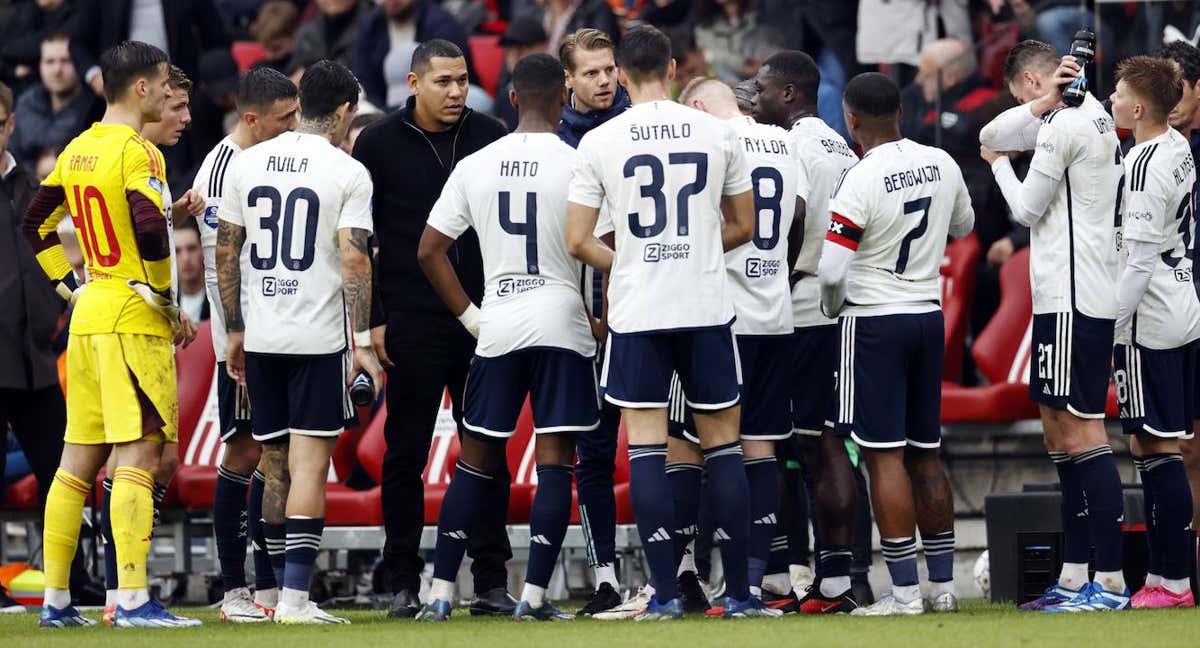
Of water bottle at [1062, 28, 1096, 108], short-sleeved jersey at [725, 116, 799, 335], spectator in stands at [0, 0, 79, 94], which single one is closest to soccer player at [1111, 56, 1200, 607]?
water bottle at [1062, 28, 1096, 108]

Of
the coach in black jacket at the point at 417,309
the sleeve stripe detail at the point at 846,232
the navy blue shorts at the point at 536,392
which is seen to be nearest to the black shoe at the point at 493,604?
the coach in black jacket at the point at 417,309

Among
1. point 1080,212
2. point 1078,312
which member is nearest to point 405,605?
point 1078,312

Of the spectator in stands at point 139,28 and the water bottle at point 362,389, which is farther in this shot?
the spectator in stands at point 139,28

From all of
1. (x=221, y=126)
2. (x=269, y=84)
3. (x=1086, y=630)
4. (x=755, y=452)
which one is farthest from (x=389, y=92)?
(x=1086, y=630)

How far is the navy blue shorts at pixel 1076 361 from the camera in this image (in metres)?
8.37

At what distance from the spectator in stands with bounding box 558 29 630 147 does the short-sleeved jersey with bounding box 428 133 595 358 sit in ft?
2.53

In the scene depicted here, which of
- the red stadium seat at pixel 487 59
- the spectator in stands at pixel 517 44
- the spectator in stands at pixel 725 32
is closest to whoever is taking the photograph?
the spectator in stands at pixel 725 32

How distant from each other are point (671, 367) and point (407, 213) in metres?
1.80

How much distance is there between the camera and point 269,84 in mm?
9148

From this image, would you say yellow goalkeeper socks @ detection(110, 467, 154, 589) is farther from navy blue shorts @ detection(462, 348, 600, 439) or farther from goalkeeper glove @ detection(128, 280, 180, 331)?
navy blue shorts @ detection(462, 348, 600, 439)

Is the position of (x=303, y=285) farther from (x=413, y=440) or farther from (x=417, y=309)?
(x=413, y=440)

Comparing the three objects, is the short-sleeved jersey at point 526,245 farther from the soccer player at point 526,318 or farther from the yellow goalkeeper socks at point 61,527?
the yellow goalkeeper socks at point 61,527

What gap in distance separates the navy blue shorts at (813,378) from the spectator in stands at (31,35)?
8.79m

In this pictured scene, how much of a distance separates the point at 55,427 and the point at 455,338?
10.1ft
